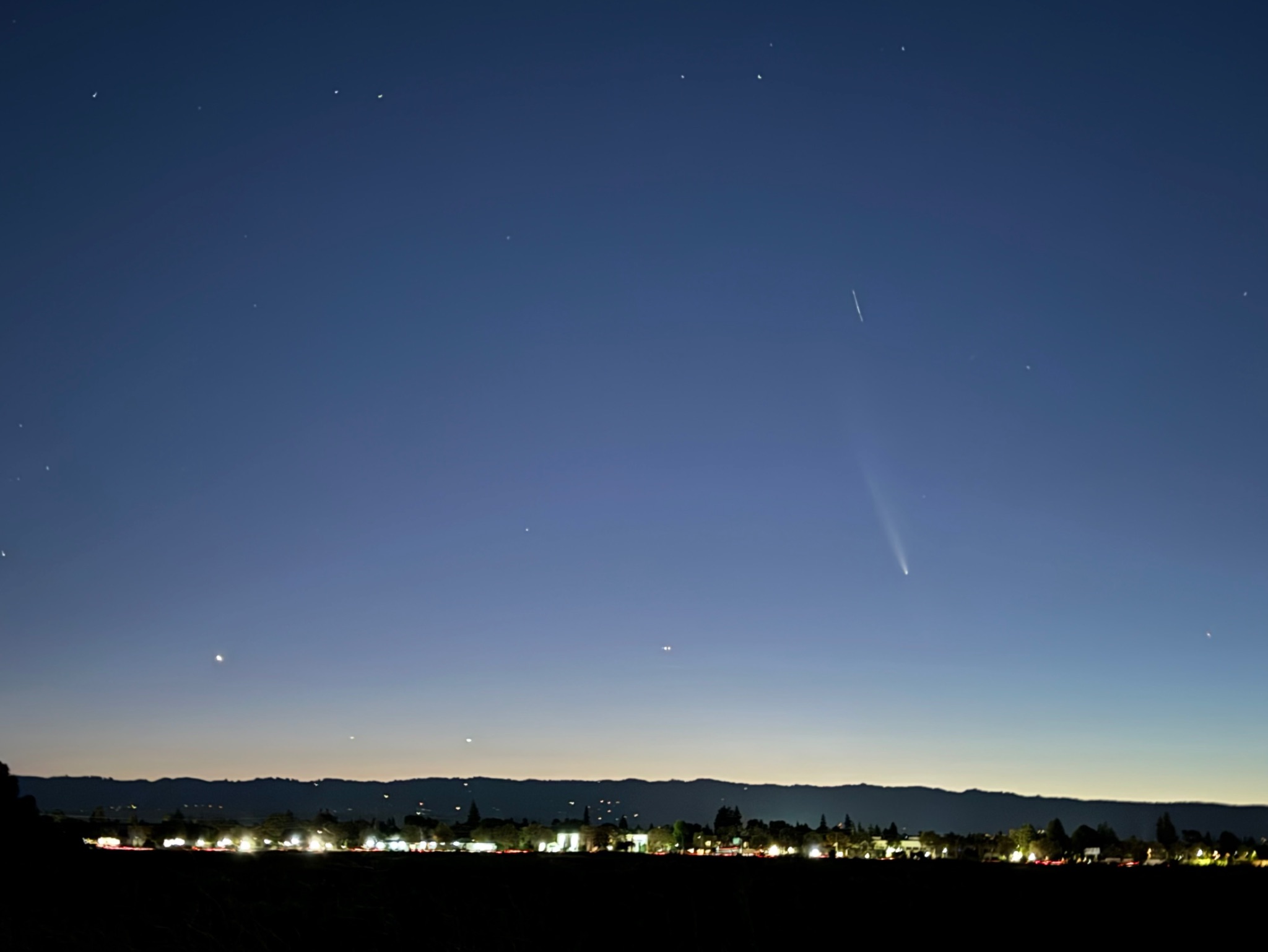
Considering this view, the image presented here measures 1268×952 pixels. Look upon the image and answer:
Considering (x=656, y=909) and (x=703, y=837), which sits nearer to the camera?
(x=656, y=909)

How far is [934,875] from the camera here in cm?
887

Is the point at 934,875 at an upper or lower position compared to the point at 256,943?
upper

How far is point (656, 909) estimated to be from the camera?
7.77 metres

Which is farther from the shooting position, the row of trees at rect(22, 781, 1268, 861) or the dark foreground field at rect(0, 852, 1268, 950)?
the row of trees at rect(22, 781, 1268, 861)

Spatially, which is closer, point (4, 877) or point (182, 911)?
point (182, 911)

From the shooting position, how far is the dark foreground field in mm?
7133

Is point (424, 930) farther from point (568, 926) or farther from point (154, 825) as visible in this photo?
point (154, 825)

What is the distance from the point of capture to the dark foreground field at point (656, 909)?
7.13 metres

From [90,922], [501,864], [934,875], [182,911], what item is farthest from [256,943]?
[934,875]

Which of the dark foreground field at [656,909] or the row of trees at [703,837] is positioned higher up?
the dark foreground field at [656,909]

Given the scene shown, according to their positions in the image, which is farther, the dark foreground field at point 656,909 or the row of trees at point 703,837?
the row of trees at point 703,837

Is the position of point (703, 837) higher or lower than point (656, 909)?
lower

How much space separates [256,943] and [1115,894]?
6062mm

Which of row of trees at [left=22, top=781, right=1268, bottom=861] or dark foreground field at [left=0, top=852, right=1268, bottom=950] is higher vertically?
→ dark foreground field at [left=0, top=852, right=1268, bottom=950]
